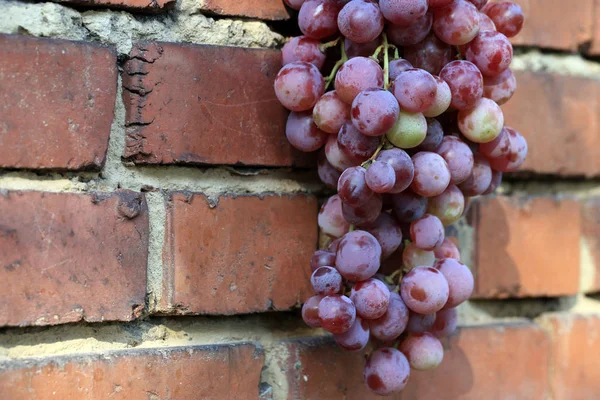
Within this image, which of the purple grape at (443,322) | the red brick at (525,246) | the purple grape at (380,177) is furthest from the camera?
the red brick at (525,246)

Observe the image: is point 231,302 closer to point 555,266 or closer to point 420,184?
point 420,184

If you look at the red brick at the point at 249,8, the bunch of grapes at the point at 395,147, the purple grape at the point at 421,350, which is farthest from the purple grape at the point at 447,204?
the red brick at the point at 249,8

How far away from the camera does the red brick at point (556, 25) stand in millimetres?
776

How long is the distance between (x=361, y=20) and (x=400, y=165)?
11cm

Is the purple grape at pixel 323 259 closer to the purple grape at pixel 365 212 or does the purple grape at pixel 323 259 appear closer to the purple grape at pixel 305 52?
the purple grape at pixel 365 212

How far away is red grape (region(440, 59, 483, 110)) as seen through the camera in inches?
22.0

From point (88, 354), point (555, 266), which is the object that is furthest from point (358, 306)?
point (555, 266)

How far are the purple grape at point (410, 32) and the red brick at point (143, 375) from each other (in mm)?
291

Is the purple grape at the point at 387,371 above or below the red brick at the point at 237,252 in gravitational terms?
below

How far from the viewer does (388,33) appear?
56 cm

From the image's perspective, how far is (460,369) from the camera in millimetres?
727

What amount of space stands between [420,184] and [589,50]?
1.33ft

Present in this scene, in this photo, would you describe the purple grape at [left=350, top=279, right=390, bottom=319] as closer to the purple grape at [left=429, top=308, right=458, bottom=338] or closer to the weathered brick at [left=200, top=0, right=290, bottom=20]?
the purple grape at [left=429, top=308, right=458, bottom=338]

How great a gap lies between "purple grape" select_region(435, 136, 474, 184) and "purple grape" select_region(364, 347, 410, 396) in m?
0.15
